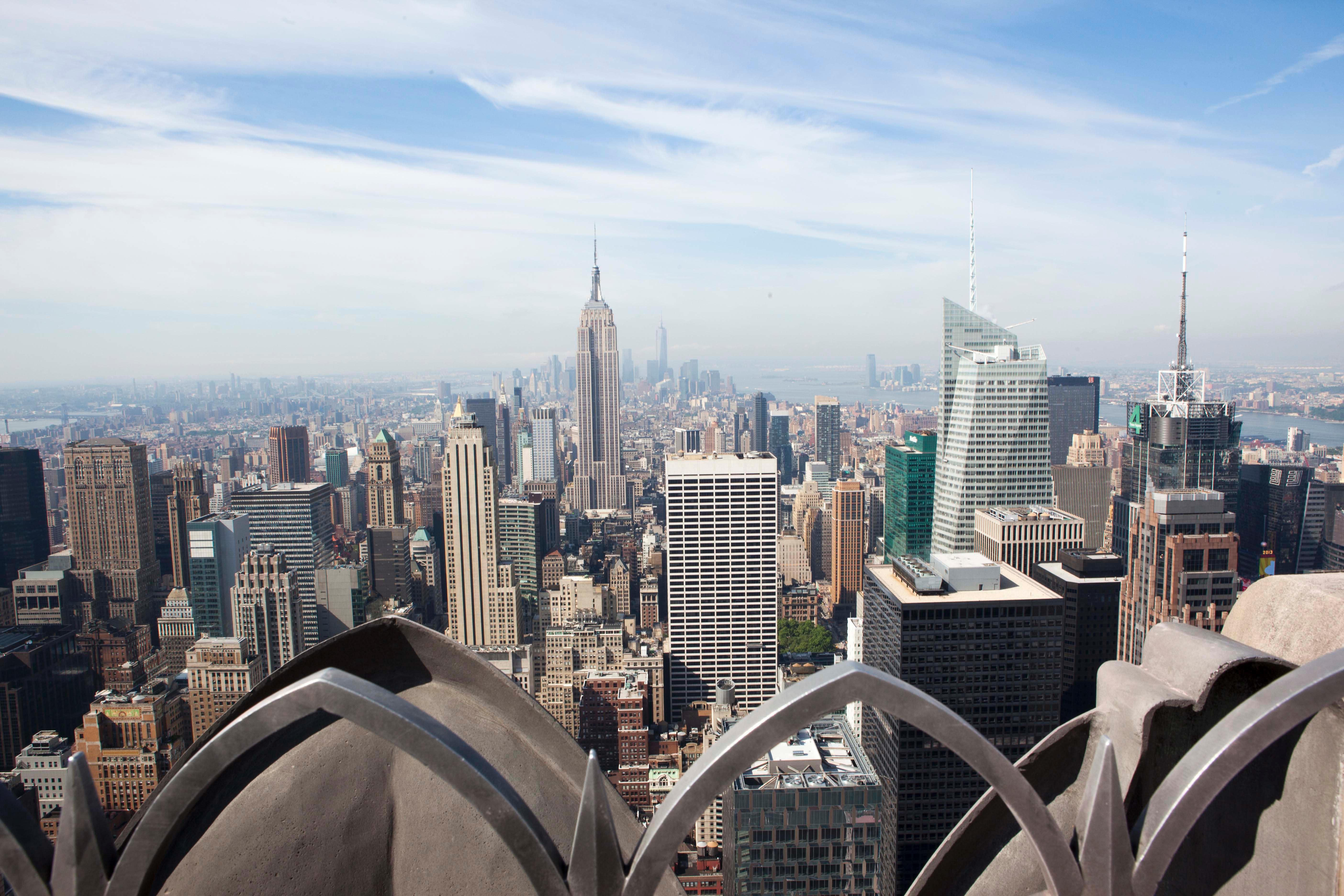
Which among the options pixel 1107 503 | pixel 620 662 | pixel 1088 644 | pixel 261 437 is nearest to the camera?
pixel 1088 644

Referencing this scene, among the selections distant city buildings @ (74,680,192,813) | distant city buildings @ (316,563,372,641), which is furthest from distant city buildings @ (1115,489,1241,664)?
distant city buildings @ (316,563,372,641)

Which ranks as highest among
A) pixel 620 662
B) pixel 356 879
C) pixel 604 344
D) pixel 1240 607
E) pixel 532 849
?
pixel 604 344

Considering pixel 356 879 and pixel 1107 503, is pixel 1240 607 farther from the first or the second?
pixel 1107 503

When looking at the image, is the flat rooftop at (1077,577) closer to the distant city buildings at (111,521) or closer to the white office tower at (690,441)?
the distant city buildings at (111,521)

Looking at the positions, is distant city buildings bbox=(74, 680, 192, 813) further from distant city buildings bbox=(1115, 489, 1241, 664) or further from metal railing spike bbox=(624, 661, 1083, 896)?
distant city buildings bbox=(1115, 489, 1241, 664)

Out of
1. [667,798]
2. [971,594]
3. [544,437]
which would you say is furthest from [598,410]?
[667,798]

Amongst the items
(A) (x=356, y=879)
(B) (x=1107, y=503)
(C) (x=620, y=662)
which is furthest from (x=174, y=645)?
(B) (x=1107, y=503)

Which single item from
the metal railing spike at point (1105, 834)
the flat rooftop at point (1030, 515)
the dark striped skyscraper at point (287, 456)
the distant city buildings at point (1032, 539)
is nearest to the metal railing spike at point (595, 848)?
the metal railing spike at point (1105, 834)
